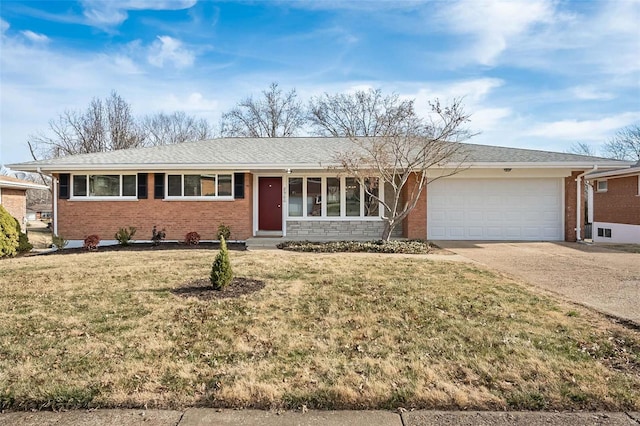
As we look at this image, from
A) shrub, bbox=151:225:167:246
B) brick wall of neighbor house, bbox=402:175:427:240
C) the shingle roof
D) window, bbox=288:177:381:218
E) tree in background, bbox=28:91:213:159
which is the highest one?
tree in background, bbox=28:91:213:159

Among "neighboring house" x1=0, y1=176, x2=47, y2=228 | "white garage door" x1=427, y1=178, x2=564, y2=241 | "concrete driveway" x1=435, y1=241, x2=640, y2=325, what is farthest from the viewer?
"neighboring house" x1=0, y1=176, x2=47, y2=228

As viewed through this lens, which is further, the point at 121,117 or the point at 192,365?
the point at 121,117

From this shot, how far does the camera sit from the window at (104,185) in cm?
1337

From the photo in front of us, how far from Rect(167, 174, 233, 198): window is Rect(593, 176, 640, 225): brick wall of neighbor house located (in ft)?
55.9

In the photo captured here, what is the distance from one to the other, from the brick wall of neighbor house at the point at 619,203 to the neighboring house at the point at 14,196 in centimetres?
3123

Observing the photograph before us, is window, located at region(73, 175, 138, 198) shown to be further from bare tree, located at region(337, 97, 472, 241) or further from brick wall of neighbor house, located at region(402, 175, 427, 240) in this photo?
brick wall of neighbor house, located at region(402, 175, 427, 240)

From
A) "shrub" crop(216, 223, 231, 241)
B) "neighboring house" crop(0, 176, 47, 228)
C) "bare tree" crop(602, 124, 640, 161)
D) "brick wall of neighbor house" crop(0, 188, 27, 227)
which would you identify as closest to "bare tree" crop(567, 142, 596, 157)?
"bare tree" crop(602, 124, 640, 161)

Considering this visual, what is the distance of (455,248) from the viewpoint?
11.4 m

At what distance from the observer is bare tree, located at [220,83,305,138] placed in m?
34.5

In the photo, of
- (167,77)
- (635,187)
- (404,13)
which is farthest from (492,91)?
(167,77)

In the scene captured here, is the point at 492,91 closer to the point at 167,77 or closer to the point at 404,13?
the point at 404,13

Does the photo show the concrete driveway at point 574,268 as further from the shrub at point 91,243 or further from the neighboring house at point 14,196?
the neighboring house at point 14,196

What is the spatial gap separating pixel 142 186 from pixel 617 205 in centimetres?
2052

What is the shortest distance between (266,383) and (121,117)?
34.6 m
